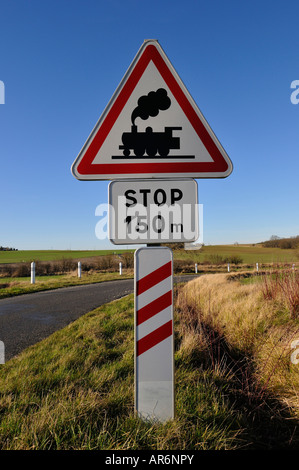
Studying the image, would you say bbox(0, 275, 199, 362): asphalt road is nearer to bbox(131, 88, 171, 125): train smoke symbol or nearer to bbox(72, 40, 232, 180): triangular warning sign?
bbox(72, 40, 232, 180): triangular warning sign

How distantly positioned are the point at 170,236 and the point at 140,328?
660 millimetres

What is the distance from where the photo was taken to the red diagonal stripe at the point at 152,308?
191 cm

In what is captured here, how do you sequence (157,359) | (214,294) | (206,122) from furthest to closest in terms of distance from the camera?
(214,294)
(206,122)
(157,359)

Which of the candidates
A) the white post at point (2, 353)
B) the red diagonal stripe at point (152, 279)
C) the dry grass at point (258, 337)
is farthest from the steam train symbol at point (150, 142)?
the white post at point (2, 353)

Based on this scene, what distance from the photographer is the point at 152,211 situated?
1.92 metres

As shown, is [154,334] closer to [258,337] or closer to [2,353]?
[258,337]

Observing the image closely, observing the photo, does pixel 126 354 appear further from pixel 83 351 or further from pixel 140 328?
pixel 140 328

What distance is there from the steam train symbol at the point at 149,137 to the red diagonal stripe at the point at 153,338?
1202 millimetres

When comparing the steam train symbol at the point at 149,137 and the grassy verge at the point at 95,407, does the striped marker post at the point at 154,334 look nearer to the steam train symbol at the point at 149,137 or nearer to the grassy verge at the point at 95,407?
the grassy verge at the point at 95,407

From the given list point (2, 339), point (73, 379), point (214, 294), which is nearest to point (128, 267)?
point (214, 294)

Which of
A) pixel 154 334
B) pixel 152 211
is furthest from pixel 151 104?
pixel 154 334

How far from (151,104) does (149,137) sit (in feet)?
0.85

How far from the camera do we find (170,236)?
74.9 inches
